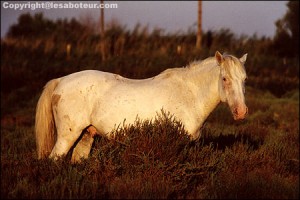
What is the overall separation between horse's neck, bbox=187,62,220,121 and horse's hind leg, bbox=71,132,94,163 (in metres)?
1.72

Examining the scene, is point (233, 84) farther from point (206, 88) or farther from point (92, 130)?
point (92, 130)

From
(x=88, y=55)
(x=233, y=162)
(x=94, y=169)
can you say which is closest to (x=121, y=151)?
(x=94, y=169)

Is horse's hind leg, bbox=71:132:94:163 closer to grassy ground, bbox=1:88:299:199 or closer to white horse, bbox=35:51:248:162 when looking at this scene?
white horse, bbox=35:51:248:162

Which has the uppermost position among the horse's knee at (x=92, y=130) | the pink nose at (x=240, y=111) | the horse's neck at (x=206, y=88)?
the horse's neck at (x=206, y=88)

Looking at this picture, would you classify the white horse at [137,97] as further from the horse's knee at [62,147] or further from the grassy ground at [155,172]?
the grassy ground at [155,172]

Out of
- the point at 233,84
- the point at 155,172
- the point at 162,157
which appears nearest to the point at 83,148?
the point at 162,157

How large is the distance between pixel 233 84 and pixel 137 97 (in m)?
1.27

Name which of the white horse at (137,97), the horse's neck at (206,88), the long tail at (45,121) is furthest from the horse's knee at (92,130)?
the horse's neck at (206,88)

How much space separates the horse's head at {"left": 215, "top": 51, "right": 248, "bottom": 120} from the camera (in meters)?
5.84

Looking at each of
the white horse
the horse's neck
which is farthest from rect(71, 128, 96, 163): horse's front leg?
the horse's neck

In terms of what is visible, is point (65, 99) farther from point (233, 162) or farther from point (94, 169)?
point (233, 162)

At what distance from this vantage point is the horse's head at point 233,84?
5.84 meters

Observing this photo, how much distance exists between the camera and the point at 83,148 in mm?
6941

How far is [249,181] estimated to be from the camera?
5.64 m
